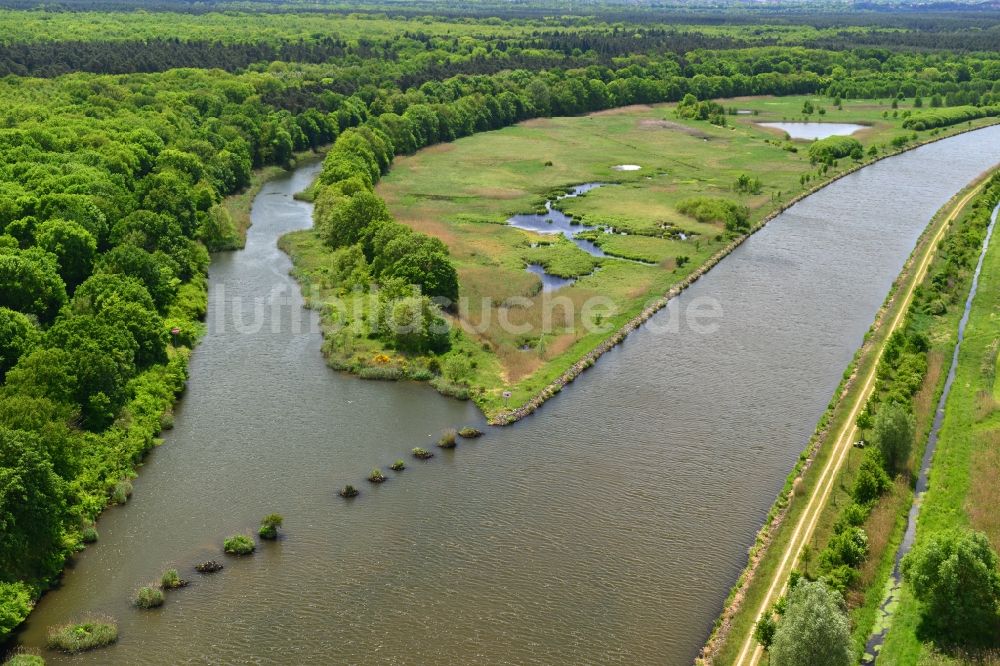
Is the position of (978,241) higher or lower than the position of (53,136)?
lower

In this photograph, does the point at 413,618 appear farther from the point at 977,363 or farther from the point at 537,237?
the point at 537,237

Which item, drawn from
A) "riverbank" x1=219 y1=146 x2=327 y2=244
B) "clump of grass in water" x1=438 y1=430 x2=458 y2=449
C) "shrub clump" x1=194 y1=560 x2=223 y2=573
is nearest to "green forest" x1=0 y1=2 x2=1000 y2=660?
"riverbank" x1=219 y1=146 x2=327 y2=244

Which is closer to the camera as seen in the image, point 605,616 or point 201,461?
point 605,616

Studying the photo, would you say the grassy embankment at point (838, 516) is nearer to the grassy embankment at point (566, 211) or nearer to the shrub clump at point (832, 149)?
the grassy embankment at point (566, 211)

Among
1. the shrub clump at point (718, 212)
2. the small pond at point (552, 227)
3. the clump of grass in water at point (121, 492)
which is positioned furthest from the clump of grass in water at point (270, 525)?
the shrub clump at point (718, 212)

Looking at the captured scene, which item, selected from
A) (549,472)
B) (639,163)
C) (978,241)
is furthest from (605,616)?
(639,163)

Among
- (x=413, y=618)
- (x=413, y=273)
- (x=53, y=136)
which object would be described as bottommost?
(x=413, y=618)
